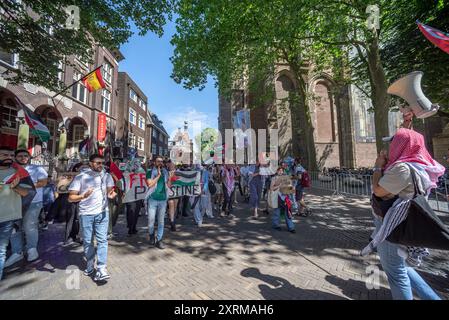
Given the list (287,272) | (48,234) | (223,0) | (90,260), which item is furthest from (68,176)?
(223,0)

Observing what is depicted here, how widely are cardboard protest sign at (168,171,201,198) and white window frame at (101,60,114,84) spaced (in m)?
22.4

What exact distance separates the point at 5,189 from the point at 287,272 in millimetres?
4414

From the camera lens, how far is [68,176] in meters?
5.06

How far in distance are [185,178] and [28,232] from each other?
3.66m

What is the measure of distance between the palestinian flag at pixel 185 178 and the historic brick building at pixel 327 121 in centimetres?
2034

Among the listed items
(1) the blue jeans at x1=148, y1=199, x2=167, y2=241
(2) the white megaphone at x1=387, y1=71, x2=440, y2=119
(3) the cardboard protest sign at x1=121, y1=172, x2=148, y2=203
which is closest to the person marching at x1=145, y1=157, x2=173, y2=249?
(1) the blue jeans at x1=148, y1=199, x2=167, y2=241

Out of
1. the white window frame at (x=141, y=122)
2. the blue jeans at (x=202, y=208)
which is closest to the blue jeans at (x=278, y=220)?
the blue jeans at (x=202, y=208)

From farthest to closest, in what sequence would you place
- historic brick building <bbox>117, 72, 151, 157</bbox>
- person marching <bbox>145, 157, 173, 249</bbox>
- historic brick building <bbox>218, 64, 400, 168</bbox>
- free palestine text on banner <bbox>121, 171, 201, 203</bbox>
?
historic brick building <bbox>117, 72, 151, 157</bbox>
historic brick building <bbox>218, 64, 400, 168</bbox>
free palestine text on banner <bbox>121, 171, 201, 203</bbox>
person marching <bbox>145, 157, 173, 249</bbox>

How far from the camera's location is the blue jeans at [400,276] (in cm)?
204

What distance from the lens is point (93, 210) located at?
316 centimetres

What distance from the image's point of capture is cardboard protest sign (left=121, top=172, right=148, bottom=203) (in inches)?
218

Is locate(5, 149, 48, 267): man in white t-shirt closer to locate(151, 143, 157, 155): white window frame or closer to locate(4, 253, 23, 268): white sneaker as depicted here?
locate(4, 253, 23, 268): white sneaker

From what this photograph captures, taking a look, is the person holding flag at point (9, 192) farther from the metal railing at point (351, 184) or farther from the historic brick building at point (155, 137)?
the historic brick building at point (155, 137)

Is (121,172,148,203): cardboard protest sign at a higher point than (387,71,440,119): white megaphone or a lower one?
lower
